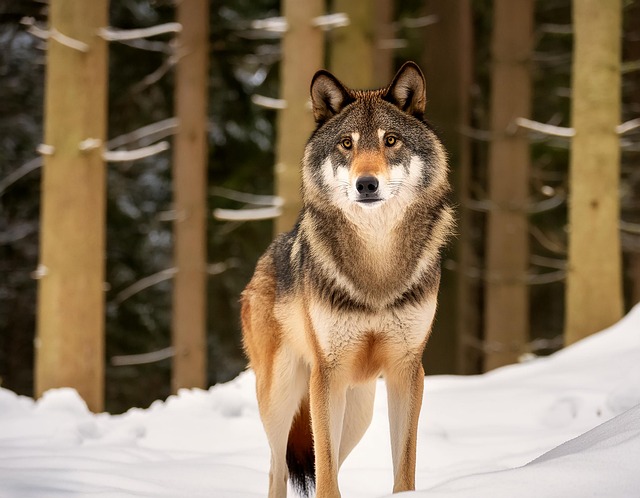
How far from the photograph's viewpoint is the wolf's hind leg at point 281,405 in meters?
5.01

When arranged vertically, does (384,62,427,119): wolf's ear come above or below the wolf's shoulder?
above

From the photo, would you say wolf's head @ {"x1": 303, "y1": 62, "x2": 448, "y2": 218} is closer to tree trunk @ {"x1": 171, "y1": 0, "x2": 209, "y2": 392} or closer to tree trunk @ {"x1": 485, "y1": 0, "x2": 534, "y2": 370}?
tree trunk @ {"x1": 171, "y1": 0, "x2": 209, "y2": 392}

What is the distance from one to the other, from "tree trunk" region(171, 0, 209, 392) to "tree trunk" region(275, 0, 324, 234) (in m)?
3.51

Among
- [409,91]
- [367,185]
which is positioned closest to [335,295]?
[367,185]

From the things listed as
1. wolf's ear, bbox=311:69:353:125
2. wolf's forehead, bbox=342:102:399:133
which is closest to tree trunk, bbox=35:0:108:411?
wolf's ear, bbox=311:69:353:125

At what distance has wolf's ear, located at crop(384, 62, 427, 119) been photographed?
4.64 meters

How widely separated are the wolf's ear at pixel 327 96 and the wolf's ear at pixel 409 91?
232mm

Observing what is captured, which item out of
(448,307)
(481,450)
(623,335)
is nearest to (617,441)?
(481,450)

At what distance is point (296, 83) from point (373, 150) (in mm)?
5459

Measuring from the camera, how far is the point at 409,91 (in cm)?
471

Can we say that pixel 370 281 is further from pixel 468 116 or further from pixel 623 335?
pixel 468 116

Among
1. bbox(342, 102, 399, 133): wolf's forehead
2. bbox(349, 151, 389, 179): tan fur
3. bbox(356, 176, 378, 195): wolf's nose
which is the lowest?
bbox(356, 176, 378, 195): wolf's nose

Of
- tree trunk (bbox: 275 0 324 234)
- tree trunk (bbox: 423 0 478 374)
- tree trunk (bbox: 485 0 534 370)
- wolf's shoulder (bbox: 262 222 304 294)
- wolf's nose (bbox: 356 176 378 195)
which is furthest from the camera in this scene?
tree trunk (bbox: 485 0 534 370)

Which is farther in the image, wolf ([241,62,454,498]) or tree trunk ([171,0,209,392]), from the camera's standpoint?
tree trunk ([171,0,209,392])
